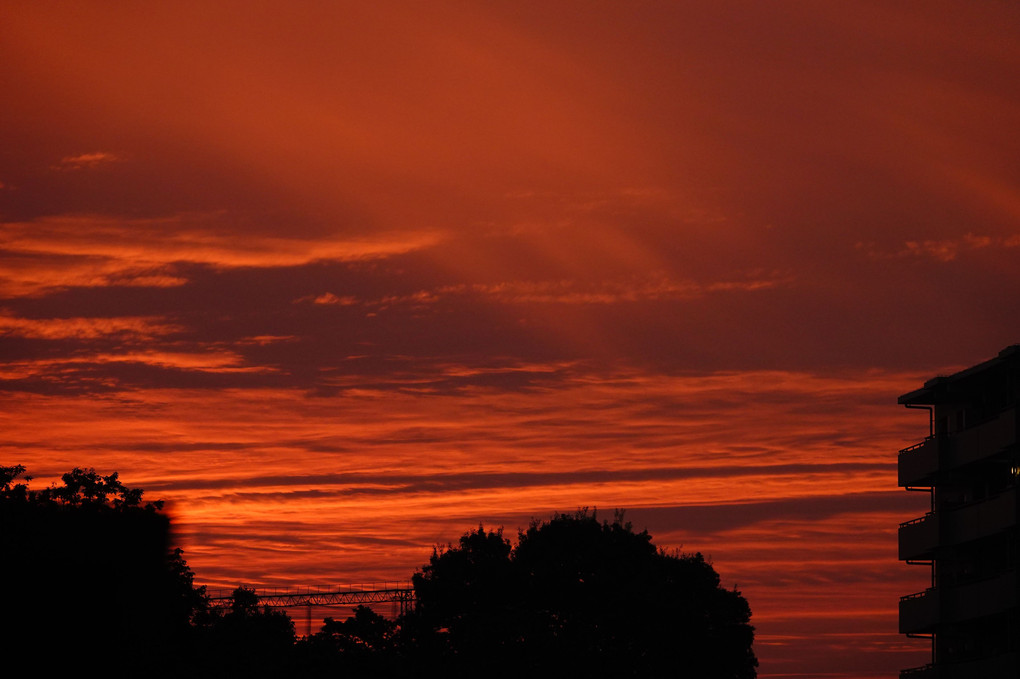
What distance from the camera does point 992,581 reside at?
73062 mm

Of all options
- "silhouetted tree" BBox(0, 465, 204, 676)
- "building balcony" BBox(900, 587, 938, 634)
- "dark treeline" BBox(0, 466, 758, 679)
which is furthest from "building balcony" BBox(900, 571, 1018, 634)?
"silhouetted tree" BBox(0, 465, 204, 676)

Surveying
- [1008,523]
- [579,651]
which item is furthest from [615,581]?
[1008,523]

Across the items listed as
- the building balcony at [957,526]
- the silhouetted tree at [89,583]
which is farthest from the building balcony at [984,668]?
the silhouetted tree at [89,583]

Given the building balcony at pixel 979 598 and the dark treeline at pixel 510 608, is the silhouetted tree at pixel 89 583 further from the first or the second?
the building balcony at pixel 979 598

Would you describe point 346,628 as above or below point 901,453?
below

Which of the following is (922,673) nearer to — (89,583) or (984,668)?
(984,668)

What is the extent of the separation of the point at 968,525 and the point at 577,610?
22950mm

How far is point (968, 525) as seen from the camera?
76188 mm

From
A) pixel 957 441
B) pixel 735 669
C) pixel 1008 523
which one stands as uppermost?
pixel 957 441

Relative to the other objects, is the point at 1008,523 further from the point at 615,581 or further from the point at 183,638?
the point at 183,638

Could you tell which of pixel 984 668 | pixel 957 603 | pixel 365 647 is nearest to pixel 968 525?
pixel 957 603

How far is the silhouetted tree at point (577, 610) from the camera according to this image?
8150cm

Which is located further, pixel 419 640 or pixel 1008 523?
pixel 419 640

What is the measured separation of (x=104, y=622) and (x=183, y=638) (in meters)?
14.1
